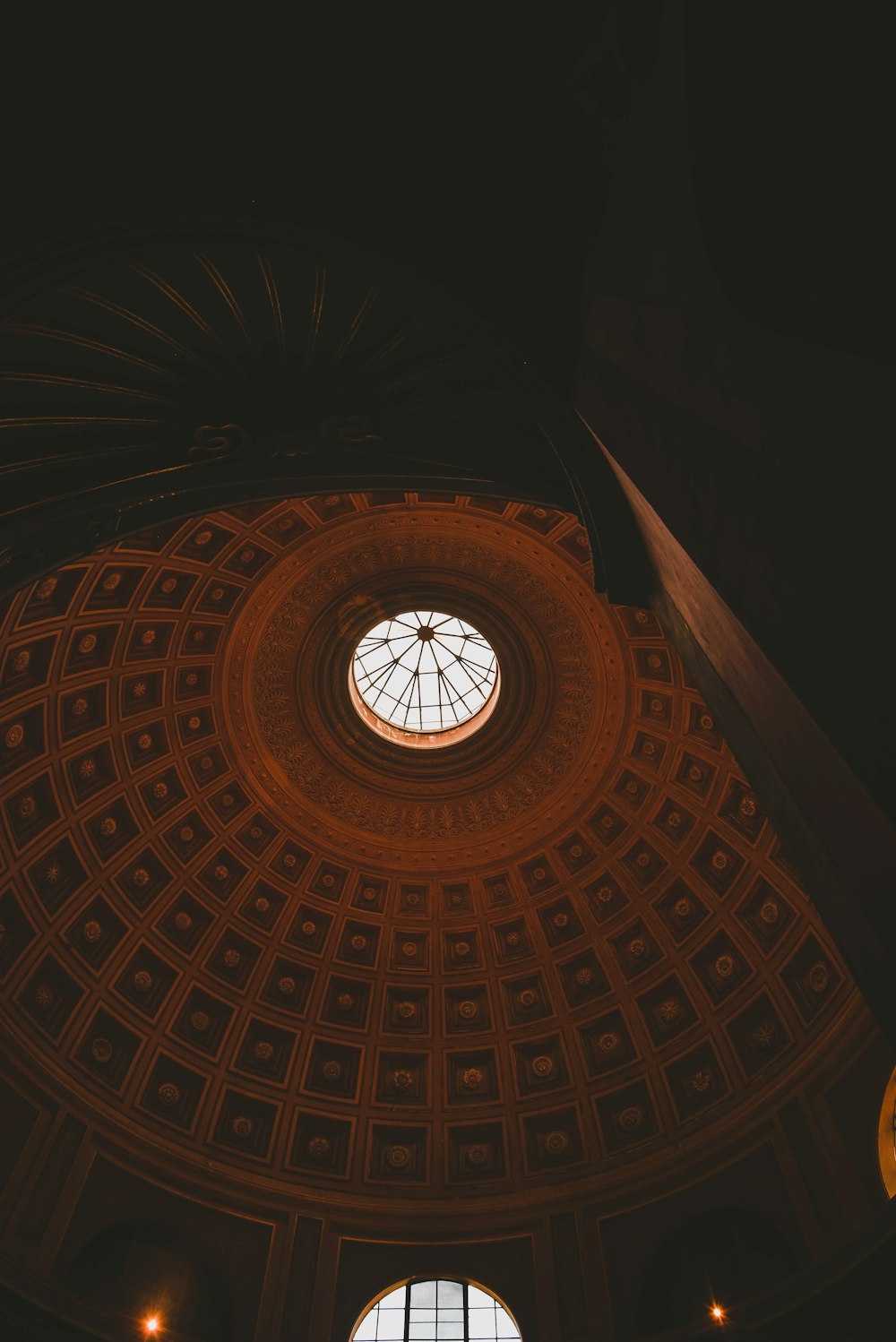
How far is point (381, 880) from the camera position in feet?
61.4

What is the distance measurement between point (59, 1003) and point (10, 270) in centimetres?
1302

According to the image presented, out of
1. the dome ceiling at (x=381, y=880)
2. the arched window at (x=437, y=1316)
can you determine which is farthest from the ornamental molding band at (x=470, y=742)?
the arched window at (x=437, y=1316)

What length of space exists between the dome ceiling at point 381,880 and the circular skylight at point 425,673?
5.10 feet

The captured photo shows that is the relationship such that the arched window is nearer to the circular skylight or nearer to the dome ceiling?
the dome ceiling

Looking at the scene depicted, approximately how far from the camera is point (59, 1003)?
15.0 m

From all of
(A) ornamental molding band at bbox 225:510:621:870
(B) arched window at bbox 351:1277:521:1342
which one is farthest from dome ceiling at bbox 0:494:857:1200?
(B) arched window at bbox 351:1277:521:1342

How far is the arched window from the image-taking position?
14.2 metres

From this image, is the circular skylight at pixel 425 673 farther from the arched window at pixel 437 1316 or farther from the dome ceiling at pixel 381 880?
the arched window at pixel 437 1316

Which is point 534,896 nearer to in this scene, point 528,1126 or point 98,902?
point 528,1126

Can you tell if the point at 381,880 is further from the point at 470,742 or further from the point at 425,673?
the point at 425,673

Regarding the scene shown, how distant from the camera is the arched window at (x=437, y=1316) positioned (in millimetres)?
14234

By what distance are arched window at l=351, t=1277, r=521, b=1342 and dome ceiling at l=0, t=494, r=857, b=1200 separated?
1521 millimetres

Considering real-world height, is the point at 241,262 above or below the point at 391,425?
below

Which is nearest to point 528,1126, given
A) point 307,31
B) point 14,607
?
point 14,607
